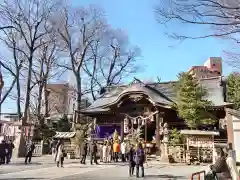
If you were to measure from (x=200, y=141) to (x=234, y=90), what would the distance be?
7284 mm

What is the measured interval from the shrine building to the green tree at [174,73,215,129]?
1.29m

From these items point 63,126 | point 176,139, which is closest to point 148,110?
point 176,139

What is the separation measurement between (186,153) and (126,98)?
A: 7.58 meters

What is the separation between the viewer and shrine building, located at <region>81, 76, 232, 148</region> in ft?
72.4

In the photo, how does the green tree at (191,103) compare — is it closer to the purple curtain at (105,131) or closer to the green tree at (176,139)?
the green tree at (176,139)

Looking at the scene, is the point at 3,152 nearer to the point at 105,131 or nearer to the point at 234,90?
the point at 105,131

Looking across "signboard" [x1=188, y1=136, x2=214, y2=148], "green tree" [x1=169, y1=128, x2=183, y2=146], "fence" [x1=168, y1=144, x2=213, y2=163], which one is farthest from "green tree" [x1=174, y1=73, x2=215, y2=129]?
"fence" [x1=168, y1=144, x2=213, y2=163]

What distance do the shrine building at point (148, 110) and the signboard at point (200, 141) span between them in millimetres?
3118

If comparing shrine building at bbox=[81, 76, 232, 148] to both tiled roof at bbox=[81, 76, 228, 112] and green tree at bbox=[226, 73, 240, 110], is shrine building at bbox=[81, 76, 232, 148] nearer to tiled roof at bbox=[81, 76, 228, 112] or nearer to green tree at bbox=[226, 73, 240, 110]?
tiled roof at bbox=[81, 76, 228, 112]

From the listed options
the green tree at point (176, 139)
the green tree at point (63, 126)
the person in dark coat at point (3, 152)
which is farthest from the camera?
the green tree at point (63, 126)

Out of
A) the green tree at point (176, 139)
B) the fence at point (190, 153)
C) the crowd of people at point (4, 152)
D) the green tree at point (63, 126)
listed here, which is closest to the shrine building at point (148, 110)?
the green tree at point (176, 139)

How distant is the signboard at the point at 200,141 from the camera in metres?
18.2

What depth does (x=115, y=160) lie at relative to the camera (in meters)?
20.4

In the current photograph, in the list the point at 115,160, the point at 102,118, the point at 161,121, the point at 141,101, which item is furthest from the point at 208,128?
the point at 102,118
